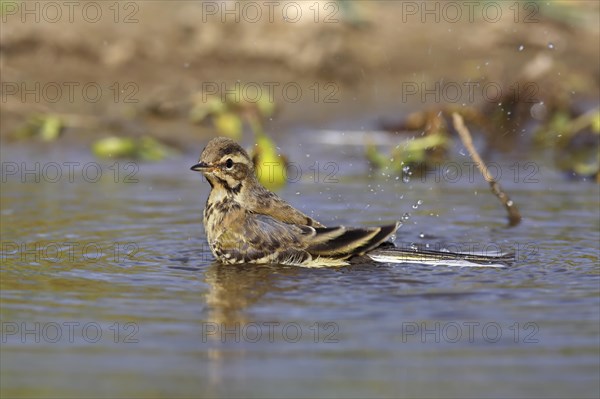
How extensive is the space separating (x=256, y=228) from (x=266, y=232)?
0.34 feet

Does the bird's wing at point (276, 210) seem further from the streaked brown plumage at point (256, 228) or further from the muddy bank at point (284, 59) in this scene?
the muddy bank at point (284, 59)

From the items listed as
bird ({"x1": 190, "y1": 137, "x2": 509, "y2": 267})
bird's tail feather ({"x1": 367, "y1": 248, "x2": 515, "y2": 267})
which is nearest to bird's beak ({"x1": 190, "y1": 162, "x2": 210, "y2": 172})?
bird ({"x1": 190, "y1": 137, "x2": 509, "y2": 267})

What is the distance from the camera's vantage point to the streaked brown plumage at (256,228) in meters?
9.52

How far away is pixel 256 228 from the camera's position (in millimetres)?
9828

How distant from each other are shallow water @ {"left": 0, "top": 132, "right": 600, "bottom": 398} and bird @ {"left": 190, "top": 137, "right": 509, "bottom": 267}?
7.1 inches

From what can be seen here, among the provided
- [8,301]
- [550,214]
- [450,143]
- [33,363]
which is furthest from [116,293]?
[450,143]

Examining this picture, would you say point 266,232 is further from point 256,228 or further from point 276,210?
point 276,210

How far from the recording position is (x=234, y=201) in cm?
1011

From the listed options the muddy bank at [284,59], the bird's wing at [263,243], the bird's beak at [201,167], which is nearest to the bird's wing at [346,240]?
the bird's wing at [263,243]

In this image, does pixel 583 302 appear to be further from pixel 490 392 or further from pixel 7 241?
pixel 7 241

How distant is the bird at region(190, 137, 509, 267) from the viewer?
949 centimetres

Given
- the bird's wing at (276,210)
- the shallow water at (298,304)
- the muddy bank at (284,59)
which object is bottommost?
the shallow water at (298,304)

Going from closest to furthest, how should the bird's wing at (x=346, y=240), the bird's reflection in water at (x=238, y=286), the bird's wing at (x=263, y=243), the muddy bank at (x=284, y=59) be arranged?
the bird's reflection in water at (x=238, y=286), the bird's wing at (x=346, y=240), the bird's wing at (x=263, y=243), the muddy bank at (x=284, y=59)

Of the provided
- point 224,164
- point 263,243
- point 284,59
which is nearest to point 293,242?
point 263,243
